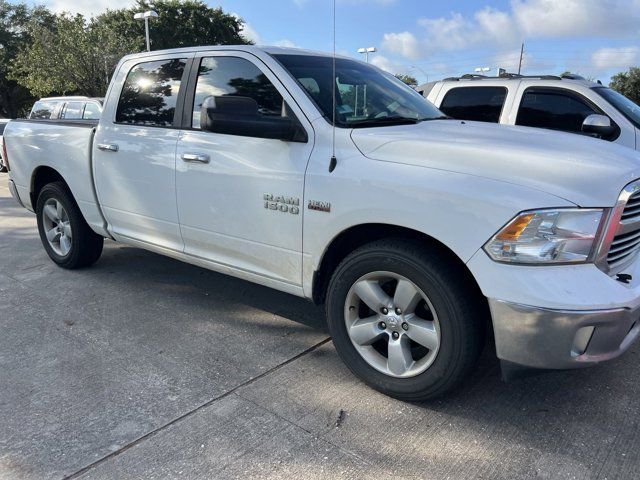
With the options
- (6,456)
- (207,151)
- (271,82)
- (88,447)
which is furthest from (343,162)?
(6,456)

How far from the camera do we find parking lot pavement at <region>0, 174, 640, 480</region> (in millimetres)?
2418

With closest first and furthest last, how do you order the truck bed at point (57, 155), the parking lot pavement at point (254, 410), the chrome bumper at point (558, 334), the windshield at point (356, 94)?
the chrome bumper at point (558, 334)
the parking lot pavement at point (254, 410)
the windshield at point (356, 94)
the truck bed at point (57, 155)

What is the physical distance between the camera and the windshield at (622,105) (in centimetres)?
545

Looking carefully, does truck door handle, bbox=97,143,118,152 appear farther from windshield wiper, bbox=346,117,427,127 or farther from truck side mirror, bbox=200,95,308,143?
windshield wiper, bbox=346,117,427,127

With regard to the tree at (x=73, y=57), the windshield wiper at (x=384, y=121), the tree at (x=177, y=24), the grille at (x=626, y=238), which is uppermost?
the tree at (x=177, y=24)

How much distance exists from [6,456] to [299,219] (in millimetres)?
1846

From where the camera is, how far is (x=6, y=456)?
2463 mm

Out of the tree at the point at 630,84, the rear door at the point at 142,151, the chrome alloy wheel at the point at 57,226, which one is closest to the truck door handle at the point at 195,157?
the rear door at the point at 142,151

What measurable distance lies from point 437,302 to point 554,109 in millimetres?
4225

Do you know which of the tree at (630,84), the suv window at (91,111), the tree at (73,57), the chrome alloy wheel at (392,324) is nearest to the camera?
the chrome alloy wheel at (392,324)

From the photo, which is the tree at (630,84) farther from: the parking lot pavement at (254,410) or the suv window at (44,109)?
the parking lot pavement at (254,410)

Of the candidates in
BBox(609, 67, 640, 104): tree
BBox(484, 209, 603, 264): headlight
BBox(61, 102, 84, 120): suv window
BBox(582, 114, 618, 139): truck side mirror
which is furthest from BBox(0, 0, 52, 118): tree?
BBox(609, 67, 640, 104): tree

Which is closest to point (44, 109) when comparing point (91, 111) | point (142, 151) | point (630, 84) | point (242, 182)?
point (91, 111)

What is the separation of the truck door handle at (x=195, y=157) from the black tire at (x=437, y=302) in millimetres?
1243
